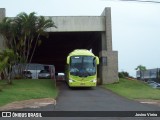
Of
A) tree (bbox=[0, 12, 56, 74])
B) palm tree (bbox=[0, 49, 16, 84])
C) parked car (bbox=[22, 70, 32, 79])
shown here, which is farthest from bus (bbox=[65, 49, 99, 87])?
parked car (bbox=[22, 70, 32, 79])

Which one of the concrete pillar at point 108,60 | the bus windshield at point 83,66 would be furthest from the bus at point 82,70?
the concrete pillar at point 108,60

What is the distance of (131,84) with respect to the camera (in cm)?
4525

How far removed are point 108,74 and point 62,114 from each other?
112 feet

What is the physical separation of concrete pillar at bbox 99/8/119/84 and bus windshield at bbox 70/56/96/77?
8547 mm

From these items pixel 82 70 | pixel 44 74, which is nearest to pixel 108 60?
pixel 44 74

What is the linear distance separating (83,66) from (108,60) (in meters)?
9.60

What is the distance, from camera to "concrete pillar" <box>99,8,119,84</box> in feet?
161

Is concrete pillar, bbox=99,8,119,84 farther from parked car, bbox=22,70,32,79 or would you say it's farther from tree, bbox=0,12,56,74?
parked car, bbox=22,70,32,79

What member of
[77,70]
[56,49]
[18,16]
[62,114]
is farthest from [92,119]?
[56,49]

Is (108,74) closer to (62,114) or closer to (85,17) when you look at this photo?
(85,17)

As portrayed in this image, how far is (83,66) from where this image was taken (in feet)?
132

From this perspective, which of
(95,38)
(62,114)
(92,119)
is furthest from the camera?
(95,38)

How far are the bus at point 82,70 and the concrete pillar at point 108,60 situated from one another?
8489 millimetres

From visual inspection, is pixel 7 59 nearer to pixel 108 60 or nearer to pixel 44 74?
pixel 44 74
